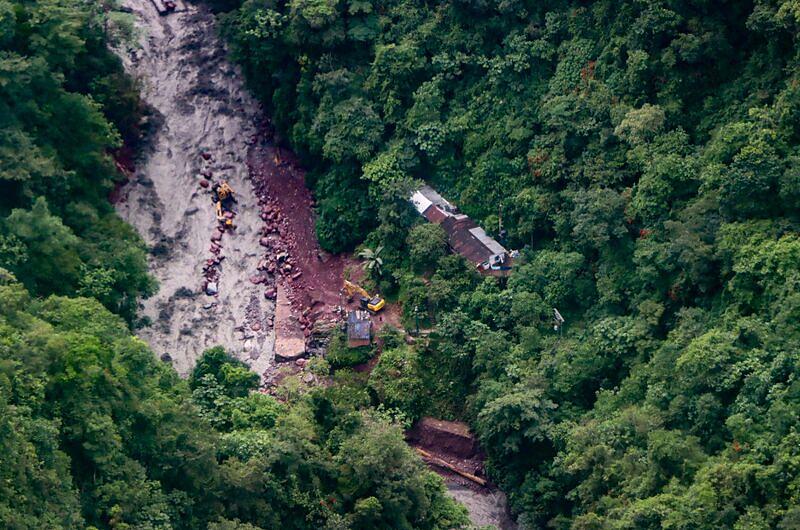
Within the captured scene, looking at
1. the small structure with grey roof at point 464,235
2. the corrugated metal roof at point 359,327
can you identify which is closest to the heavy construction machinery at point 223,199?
the corrugated metal roof at point 359,327

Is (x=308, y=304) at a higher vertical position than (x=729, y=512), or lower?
higher

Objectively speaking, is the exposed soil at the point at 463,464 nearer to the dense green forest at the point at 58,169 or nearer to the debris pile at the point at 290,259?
the debris pile at the point at 290,259

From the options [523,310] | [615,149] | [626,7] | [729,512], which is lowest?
[729,512]

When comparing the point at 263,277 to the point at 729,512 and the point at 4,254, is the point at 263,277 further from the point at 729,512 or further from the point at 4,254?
the point at 729,512

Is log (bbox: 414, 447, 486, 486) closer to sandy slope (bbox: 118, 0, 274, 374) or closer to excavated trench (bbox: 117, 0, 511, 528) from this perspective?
excavated trench (bbox: 117, 0, 511, 528)

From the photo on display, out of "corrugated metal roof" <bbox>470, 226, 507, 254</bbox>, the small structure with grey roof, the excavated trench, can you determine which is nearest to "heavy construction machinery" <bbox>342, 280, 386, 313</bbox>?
the excavated trench

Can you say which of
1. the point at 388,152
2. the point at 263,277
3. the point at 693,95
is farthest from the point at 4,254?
the point at 693,95
